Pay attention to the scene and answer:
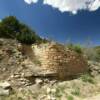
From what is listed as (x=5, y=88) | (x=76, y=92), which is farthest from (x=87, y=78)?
(x=5, y=88)

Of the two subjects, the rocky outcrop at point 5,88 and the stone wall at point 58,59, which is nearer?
the rocky outcrop at point 5,88

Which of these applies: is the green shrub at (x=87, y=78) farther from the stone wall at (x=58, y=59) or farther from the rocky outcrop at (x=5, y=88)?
the rocky outcrop at (x=5, y=88)

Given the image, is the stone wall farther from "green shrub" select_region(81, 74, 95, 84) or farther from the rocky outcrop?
the rocky outcrop

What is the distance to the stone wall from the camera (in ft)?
42.8

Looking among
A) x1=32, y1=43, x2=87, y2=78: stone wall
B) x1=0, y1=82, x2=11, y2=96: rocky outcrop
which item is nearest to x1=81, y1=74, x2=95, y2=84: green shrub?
x1=32, y1=43, x2=87, y2=78: stone wall

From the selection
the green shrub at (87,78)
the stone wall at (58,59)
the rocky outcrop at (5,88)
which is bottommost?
the rocky outcrop at (5,88)

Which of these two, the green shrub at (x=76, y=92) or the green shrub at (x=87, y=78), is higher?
the green shrub at (x=87, y=78)

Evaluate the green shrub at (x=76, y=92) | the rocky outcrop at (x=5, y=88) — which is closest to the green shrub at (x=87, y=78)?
the green shrub at (x=76, y=92)

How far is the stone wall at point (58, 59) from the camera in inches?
513

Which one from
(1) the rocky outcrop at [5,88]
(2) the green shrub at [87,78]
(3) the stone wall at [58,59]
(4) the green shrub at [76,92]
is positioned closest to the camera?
(1) the rocky outcrop at [5,88]

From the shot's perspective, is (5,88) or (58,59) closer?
(5,88)

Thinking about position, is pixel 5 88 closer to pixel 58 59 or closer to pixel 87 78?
pixel 58 59

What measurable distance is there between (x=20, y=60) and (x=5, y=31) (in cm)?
343

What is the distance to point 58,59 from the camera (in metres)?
13.1
